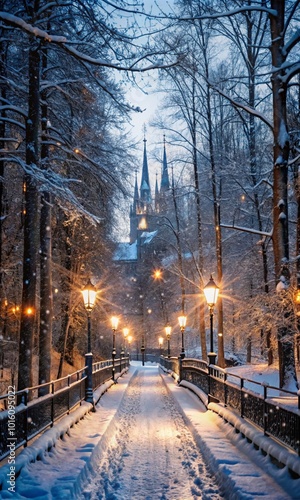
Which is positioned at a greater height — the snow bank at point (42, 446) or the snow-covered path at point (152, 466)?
the snow bank at point (42, 446)

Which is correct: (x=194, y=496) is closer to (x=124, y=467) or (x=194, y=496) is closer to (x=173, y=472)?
(x=173, y=472)

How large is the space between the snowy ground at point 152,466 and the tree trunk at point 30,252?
5.99 ft

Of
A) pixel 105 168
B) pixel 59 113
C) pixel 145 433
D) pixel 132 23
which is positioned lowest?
pixel 145 433

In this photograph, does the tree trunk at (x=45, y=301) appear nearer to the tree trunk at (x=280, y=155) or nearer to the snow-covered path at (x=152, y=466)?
the snow-covered path at (x=152, y=466)

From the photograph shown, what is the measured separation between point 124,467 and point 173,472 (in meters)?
0.90

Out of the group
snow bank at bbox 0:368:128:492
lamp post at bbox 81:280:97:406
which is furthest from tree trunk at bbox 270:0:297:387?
snow bank at bbox 0:368:128:492

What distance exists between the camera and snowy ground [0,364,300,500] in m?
5.89

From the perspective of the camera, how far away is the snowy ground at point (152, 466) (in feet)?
19.3

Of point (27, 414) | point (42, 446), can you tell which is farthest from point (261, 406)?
point (27, 414)


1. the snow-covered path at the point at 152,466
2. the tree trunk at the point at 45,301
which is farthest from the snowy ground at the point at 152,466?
the tree trunk at the point at 45,301

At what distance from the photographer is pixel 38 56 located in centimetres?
1209

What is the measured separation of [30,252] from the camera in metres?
11.4

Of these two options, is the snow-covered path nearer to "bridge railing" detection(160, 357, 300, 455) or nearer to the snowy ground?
the snowy ground

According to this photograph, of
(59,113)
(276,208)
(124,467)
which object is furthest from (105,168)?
(124,467)
